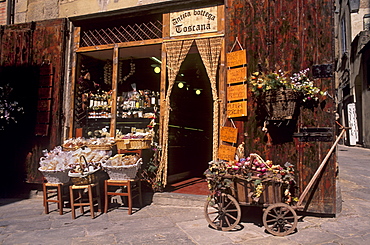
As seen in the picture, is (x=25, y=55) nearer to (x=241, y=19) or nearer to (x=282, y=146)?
(x=241, y=19)

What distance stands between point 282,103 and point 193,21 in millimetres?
2510

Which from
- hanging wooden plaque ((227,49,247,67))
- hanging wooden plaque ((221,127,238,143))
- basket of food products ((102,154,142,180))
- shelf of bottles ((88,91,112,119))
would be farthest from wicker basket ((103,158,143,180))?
hanging wooden plaque ((227,49,247,67))

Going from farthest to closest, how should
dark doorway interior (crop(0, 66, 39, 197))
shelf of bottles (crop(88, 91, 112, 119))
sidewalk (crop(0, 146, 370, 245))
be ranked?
shelf of bottles (crop(88, 91, 112, 119)) → dark doorway interior (crop(0, 66, 39, 197)) → sidewalk (crop(0, 146, 370, 245))

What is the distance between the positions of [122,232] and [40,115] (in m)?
3.85

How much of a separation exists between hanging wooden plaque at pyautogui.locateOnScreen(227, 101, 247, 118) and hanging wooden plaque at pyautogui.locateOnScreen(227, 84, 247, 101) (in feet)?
0.30

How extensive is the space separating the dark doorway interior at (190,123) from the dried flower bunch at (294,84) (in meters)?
2.95

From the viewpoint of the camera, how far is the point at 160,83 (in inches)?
306

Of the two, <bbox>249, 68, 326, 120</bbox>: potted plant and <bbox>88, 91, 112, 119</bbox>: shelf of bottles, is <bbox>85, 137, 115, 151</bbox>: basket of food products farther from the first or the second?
<bbox>249, 68, 326, 120</bbox>: potted plant

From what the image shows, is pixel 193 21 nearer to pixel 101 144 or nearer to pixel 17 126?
pixel 101 144

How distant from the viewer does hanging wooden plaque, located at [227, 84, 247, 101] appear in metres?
5.50

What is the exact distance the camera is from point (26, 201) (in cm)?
664

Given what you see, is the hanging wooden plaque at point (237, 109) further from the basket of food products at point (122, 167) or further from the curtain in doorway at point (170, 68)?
the basket of food products at point (122, 167)

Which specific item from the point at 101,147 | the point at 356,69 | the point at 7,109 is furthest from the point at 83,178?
the point at 356,69

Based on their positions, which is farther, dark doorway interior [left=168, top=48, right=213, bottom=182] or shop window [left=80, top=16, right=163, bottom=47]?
dark doorway interior [left=168, top=48, right=213, bottom=182]
